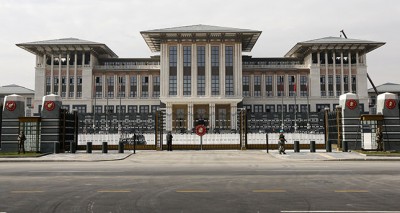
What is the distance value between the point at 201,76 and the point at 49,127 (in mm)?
57036

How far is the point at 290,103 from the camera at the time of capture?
88438 millimetres

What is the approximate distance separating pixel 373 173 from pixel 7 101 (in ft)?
77.8

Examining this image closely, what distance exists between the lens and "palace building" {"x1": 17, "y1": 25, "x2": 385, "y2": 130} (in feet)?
271

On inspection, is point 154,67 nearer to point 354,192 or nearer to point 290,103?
point 290,103

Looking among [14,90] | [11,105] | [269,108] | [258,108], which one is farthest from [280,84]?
[14,90]

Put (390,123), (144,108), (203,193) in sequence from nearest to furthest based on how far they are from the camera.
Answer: (203,193), (390,123), (144,108)

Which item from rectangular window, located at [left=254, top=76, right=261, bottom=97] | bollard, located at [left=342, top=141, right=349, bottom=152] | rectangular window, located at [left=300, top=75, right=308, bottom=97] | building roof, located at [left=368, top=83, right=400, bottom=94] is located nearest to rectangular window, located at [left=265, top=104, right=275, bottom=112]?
rectangular window, located at [left=254, top=76, right=261, bottom=97]

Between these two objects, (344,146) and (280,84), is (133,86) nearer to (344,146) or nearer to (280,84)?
(280,84)

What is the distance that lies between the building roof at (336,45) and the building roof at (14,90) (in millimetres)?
74327

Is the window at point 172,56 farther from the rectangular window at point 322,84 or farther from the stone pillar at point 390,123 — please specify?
the stone pillar at point 390,123

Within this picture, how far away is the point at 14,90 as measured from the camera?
111 meters

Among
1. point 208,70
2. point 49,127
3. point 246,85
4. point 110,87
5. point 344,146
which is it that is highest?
point 208,70

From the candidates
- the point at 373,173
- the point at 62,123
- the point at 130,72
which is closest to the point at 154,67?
the point at 130,72

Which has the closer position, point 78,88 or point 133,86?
point 78,88
